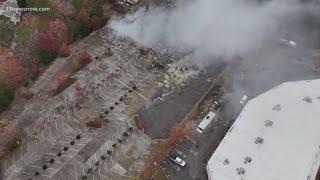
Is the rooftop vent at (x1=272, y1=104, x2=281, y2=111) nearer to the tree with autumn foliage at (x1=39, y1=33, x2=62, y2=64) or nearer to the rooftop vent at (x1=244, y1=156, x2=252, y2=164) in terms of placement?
the rooftop vent at (x1=244, y1=156, x2=252, y2=164)

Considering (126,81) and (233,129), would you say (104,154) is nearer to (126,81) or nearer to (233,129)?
(126,81)

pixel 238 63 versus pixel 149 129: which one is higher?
pixel 238 63

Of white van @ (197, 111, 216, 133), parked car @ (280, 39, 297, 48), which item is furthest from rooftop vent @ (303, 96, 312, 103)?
parked car @ (280, 39, 297, 48)

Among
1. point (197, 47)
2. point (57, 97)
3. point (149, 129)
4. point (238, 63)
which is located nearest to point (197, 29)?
point (197, 47)

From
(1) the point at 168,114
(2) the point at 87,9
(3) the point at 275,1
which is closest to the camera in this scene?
(1) the point at 168,114

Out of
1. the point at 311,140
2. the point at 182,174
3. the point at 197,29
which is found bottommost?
the point at 182,174

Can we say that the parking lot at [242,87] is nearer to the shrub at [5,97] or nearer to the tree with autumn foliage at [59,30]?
the shrub at [5,97]

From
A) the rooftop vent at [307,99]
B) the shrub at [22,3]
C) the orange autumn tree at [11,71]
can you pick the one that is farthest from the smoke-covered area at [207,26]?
the orange autumn tree at [11,71]

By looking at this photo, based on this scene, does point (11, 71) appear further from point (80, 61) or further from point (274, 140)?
point (274, 140)
